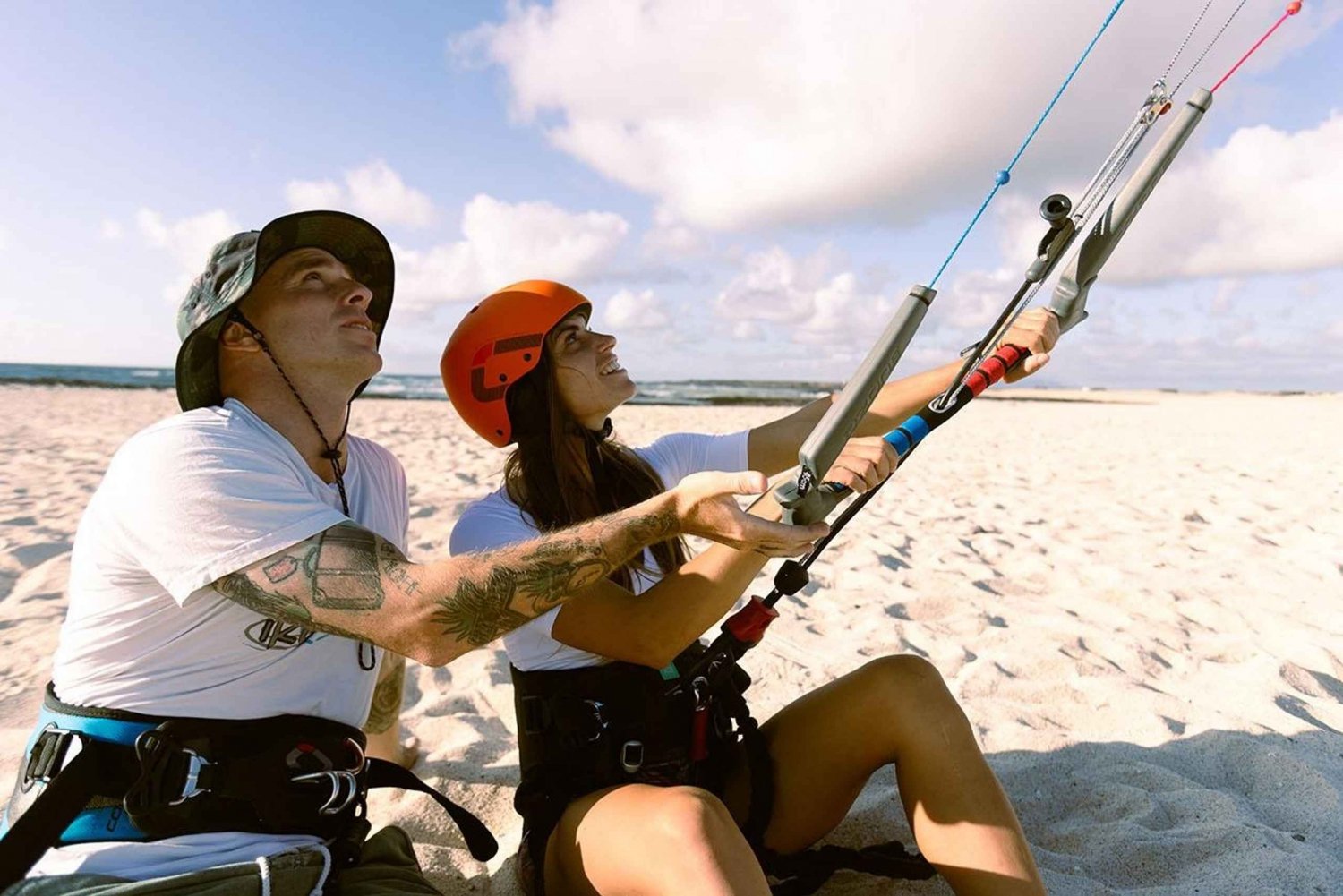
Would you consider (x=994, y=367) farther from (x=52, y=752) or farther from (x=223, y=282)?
(x=52, y=752)

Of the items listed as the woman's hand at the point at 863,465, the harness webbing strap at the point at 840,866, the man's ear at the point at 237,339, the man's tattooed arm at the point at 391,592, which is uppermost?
the man's ear at the point at 237,339

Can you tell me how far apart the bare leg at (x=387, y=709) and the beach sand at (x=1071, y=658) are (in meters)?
0.25

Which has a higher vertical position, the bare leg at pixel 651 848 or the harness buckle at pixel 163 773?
the harness buckle at pixel 163 773

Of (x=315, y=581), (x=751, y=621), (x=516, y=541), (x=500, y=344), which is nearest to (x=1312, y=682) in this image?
(x=751, y=621)

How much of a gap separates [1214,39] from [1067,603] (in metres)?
3.80

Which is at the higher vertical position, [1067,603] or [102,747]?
[102,747]

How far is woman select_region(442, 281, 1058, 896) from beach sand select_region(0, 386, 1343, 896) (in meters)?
0.49

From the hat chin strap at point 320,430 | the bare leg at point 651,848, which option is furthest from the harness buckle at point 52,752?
the bare leg at point 651,848

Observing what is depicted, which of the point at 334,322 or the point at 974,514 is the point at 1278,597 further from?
the point at 334,322

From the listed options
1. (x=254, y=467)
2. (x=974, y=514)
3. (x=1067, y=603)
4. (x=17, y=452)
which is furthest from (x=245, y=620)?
(x=17, y=452)

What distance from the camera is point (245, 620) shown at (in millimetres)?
1936

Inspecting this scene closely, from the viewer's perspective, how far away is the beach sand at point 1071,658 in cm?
289

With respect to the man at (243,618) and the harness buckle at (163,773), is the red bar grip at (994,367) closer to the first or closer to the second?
the man at (243,618)

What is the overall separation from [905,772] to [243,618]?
5.69 feet
